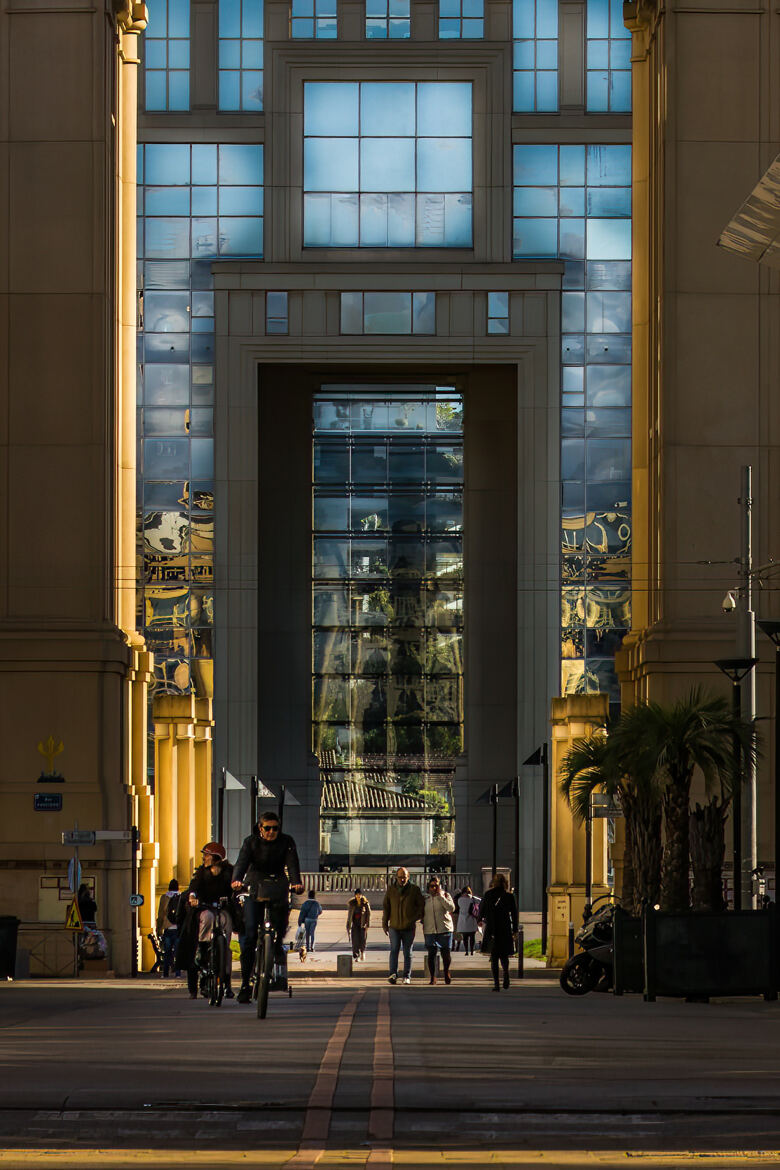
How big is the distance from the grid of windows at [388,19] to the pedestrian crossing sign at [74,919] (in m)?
45.1

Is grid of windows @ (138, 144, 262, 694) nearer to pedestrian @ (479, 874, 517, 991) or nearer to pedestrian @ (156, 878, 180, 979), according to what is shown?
pedestrian @ (156, 878, 180, 979)

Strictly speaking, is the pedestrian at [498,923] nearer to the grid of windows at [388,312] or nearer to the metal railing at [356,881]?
the grid of windows at [388,312]

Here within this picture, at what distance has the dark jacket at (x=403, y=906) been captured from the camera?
1071 inches

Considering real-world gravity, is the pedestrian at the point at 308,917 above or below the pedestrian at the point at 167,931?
below

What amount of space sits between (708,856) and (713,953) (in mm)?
4909

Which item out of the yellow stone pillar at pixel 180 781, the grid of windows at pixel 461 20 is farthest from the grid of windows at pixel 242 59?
the yellow stone pillar at pixel 180 781

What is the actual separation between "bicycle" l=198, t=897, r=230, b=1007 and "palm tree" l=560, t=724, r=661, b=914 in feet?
28.7

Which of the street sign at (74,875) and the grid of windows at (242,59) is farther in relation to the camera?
the grid of windows at (242,59)

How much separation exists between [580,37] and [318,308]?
43.0ft

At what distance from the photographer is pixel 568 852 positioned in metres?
40.8

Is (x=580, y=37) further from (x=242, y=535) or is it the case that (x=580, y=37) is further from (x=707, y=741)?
(x=707, y=741)

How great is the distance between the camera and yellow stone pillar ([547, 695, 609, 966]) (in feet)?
129

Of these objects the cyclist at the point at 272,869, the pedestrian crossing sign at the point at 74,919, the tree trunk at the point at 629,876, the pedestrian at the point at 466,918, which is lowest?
the pedestrian at the point at 466,918

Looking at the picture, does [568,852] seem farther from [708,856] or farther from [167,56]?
[167,56]
